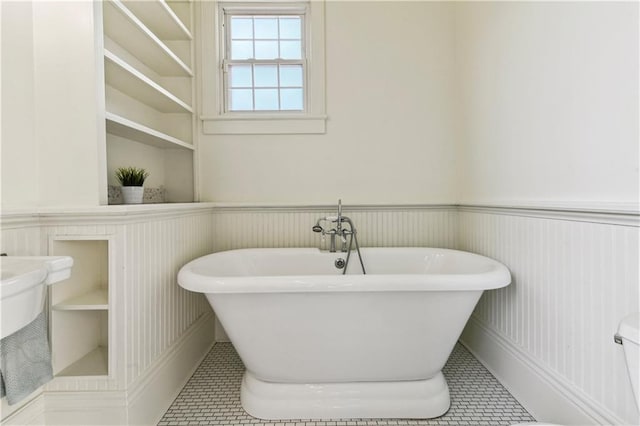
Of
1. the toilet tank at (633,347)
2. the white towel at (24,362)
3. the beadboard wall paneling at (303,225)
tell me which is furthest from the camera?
the beadboard wall paneling at (303,225)

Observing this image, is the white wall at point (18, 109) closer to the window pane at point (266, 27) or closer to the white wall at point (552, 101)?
the window pane at point (266, 27)

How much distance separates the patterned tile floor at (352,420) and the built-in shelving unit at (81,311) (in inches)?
16.3

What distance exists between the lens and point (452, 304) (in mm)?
1382

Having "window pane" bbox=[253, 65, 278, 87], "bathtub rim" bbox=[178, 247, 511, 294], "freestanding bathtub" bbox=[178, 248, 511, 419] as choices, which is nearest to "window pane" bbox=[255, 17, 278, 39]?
"window pane" bbox=[253, 65, 278, 87]

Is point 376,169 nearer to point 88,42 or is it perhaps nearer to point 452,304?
point 452,304

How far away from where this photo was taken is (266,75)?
238cm

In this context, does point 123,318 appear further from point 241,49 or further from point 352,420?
point 241,49

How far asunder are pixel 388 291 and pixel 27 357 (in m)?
1.22

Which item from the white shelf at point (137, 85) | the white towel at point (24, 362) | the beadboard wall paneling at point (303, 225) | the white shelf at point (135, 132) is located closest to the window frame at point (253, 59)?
the white shelf at point (137, 85)

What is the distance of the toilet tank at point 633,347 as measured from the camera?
2.53 feet

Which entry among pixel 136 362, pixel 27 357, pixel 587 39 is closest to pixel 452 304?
pixel 587 39

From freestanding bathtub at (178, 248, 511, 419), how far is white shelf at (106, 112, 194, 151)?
2.19ft

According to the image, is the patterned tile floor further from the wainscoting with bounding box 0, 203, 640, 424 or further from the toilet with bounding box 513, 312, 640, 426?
the toilet with bounding box 513, 312, 640, 426

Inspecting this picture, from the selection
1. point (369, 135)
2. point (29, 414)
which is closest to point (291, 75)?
point (369, 135)
